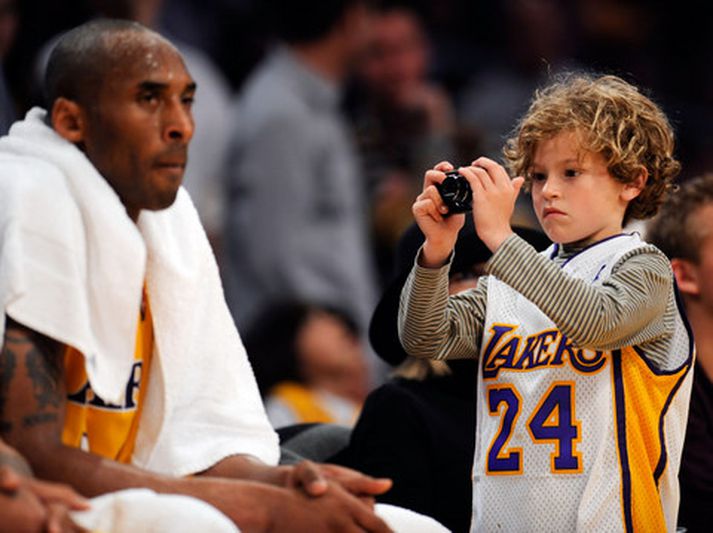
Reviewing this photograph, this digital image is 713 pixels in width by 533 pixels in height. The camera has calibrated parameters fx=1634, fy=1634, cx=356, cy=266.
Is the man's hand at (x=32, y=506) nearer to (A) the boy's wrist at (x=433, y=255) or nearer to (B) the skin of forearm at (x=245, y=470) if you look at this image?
(B) the skin of forearm at (x=245, y=470)

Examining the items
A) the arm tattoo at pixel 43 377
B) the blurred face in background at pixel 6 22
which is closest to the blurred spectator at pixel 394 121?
the blurred face in background at pixel 6 22

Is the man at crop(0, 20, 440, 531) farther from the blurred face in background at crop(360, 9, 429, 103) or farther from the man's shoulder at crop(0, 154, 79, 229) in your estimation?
the blurred face in background at crop(360, 9, 429, 103)

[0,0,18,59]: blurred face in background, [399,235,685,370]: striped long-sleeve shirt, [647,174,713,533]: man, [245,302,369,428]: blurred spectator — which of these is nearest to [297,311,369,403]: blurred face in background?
[245,302,369,428]: blurred spectator

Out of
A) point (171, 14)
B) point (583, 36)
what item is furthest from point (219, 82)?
point (583, 36)

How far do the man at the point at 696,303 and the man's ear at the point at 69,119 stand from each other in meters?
1.41

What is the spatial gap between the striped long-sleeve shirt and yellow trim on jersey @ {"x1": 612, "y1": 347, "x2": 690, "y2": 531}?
5 centimetres

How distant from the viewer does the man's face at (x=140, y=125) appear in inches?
121

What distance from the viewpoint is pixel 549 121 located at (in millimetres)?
3131

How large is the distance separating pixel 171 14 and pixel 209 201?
0.99 meters

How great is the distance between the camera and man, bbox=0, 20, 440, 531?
2883 millimetres

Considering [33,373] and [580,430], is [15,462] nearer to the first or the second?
[33,373]

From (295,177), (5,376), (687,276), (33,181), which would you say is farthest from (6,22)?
(5,376)

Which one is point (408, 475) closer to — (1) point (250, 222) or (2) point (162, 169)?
(2) point (162, 169)

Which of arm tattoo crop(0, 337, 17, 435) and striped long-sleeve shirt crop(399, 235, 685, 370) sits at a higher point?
striped long-sleeve shirt crop(399, 235, 685, 370)
